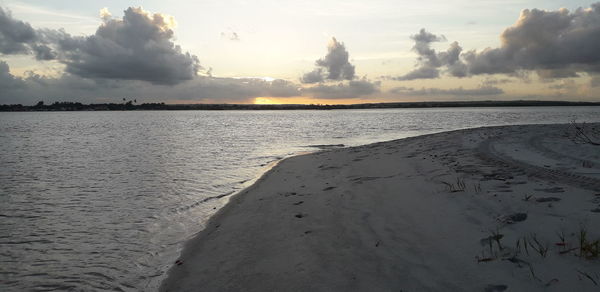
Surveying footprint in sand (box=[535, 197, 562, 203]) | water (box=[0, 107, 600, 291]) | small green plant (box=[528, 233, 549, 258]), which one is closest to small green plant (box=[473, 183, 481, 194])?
footprint in sand (box=[535, 197, 562, 203])

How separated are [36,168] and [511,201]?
20.8 metres

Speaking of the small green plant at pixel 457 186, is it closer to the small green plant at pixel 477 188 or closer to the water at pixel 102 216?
the small green plant at pixel 477 188

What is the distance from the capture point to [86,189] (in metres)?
12.9

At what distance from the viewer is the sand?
4.26 meters

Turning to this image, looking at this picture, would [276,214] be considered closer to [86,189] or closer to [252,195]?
[252,195]

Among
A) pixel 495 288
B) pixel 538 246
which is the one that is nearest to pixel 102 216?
pixel 495 288

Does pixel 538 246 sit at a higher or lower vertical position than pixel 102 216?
higher

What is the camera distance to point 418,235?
18.7 feet

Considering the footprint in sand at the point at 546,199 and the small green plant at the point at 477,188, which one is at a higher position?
the footprint in sand at the point at 546,199

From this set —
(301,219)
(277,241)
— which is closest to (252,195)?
(301,219)

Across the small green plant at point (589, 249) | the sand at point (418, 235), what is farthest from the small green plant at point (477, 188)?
the small green plant at point (589, 249)

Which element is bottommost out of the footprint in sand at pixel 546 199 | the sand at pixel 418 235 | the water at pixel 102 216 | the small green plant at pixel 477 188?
the water at pixel 102 216

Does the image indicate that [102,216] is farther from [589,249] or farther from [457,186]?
[589,249]

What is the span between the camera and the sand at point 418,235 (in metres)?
4.26
